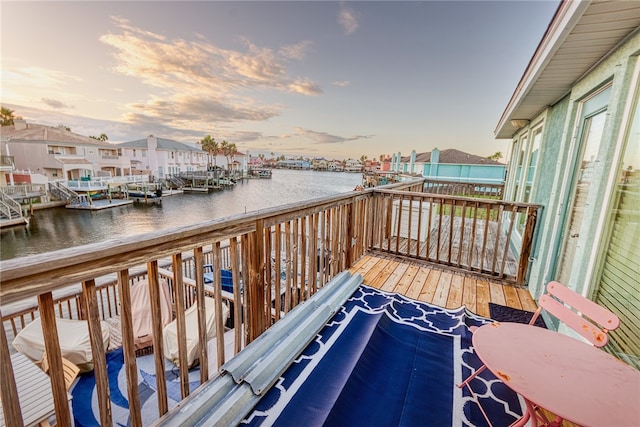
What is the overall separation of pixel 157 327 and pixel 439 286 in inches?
121

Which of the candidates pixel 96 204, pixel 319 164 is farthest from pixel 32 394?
pixel 319 164

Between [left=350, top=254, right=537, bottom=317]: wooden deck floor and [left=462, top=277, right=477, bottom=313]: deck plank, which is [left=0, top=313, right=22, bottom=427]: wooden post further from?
[left=462, top=277, right=477, bottom=313]: deck plank

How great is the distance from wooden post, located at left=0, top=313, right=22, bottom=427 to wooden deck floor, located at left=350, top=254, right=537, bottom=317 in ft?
9.54

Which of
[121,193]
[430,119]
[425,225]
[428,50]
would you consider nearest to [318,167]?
[121,193]

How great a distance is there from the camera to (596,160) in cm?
210

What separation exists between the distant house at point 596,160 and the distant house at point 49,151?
112ft

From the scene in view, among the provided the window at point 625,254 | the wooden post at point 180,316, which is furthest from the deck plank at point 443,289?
the wooden post at point 180,316

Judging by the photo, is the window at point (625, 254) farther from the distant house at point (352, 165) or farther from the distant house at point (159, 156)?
the distant house at point (352, 165)

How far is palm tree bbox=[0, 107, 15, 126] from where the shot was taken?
30.3 meters

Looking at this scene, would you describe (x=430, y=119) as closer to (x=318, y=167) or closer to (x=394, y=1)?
(x=394, y=1)

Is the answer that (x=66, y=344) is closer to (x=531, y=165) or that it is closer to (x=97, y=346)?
(x=97, y=346)

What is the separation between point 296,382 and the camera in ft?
5.74

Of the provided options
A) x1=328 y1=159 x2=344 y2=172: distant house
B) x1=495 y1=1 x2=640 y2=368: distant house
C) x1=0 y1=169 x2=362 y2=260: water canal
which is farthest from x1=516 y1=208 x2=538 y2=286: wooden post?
x1=328 y1=159 x2=344 y2=172: distant house

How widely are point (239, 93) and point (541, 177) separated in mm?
21865
